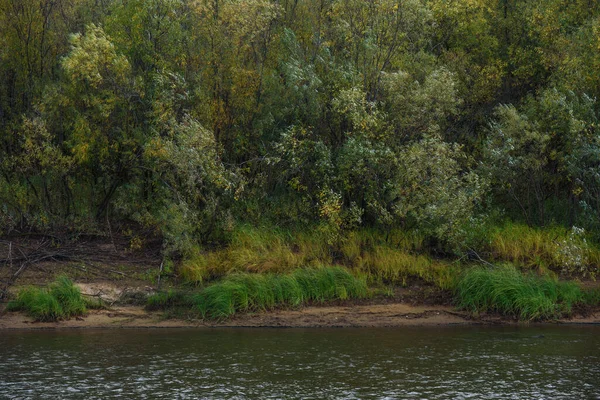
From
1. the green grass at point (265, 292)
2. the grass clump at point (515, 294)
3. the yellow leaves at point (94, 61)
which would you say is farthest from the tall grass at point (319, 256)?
the yellow leaves at point (94, 61)

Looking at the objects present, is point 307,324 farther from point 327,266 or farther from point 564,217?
point 564,217

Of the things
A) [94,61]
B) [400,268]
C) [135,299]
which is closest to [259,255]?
[135,299]

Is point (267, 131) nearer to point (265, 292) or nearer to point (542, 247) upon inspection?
point (265, 292)

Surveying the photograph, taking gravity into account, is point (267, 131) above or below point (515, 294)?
above

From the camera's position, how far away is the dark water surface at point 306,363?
1345cm

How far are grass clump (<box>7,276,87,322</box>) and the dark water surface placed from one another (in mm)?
1002

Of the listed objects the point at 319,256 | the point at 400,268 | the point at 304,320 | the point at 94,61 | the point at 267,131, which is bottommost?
the point at 304,320

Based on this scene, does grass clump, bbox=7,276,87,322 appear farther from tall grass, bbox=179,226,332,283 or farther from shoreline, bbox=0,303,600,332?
tall grass, bbox=179,226,332,283

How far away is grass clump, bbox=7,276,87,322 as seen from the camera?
19.5 m

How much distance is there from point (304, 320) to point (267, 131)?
6690mm

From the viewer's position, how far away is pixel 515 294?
2017cm

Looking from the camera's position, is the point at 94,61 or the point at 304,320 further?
the point at 94,61

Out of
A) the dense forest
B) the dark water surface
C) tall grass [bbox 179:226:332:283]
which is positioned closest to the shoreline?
the dark water surface

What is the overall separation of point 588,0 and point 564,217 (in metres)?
7.13
